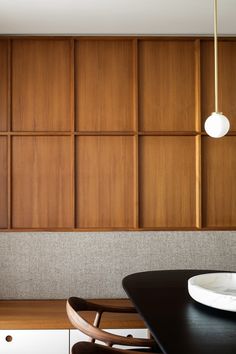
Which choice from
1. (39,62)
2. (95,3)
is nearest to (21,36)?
(39,62)

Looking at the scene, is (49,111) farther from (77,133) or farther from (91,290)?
(91,290)

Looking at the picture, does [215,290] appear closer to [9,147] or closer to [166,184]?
[166,184]

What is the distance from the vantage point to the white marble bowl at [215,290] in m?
1.85

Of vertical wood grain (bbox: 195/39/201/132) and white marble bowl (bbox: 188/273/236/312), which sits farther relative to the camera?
vertical wood grain (bbox: 195/39/201/132)

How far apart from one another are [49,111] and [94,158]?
1.63 ft

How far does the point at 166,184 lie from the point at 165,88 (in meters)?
0.74

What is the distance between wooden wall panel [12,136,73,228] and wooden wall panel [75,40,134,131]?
342 millimetres

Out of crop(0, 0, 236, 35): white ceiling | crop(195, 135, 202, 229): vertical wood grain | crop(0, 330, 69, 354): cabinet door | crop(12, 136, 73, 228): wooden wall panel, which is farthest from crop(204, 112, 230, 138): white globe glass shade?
crop(0, 330, 69, 354): cabinet door

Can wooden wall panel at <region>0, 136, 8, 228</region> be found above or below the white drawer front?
above

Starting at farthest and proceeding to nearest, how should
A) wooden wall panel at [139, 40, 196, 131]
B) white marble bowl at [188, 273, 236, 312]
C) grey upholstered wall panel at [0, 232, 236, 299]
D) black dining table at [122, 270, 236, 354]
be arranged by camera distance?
wooden wall panel at [139, 40, 196, 131], grey upholstered wall panel at [0, 232, 236, 299], white marble bowl at [188, 273, 236, 312], black dining table at [122, 270, 236, 354]

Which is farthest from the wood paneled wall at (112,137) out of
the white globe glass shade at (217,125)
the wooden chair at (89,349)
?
the wooden chair at (89,349)

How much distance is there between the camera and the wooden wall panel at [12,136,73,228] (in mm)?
3369

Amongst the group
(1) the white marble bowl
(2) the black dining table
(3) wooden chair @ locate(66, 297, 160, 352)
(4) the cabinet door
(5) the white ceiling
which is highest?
(5) the white ceiling

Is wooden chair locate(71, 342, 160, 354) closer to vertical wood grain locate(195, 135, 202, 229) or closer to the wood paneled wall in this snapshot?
the wood paneled wall
